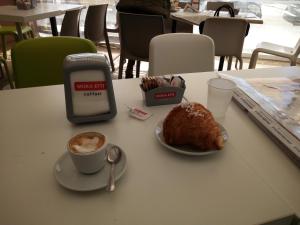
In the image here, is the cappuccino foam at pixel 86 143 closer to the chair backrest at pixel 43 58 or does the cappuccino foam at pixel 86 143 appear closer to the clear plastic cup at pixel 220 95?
the clear plastic cup at pixel 220 95

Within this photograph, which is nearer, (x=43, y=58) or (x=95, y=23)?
(x=43, y=58)

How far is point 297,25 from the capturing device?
3.93 metres

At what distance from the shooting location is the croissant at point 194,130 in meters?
0.62

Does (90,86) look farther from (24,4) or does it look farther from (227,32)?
(24,4)

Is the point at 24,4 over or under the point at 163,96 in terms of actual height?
over

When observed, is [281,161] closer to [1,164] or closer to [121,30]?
[1,164]

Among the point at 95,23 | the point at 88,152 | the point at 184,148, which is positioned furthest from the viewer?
the point at 95,23

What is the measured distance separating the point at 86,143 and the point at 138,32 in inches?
71.8

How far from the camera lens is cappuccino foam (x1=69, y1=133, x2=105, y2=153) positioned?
54cm

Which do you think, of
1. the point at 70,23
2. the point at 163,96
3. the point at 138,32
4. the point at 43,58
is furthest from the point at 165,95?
the point at 70,23

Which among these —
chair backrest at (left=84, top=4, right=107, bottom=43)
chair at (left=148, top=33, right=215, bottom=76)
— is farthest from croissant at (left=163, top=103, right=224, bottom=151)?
chair backrest at (left=84, top=4, right=107, bottom=43)

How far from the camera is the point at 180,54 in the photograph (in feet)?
4.47

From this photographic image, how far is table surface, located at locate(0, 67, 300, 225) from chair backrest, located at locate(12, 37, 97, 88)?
18.3 inches

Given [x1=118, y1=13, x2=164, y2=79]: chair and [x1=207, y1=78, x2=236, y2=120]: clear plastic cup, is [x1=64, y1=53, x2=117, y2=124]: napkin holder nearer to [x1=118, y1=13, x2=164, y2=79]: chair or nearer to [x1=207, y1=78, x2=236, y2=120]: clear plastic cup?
[x1=207, y1=78, x2=236, y2=120]: clear plastic cup
